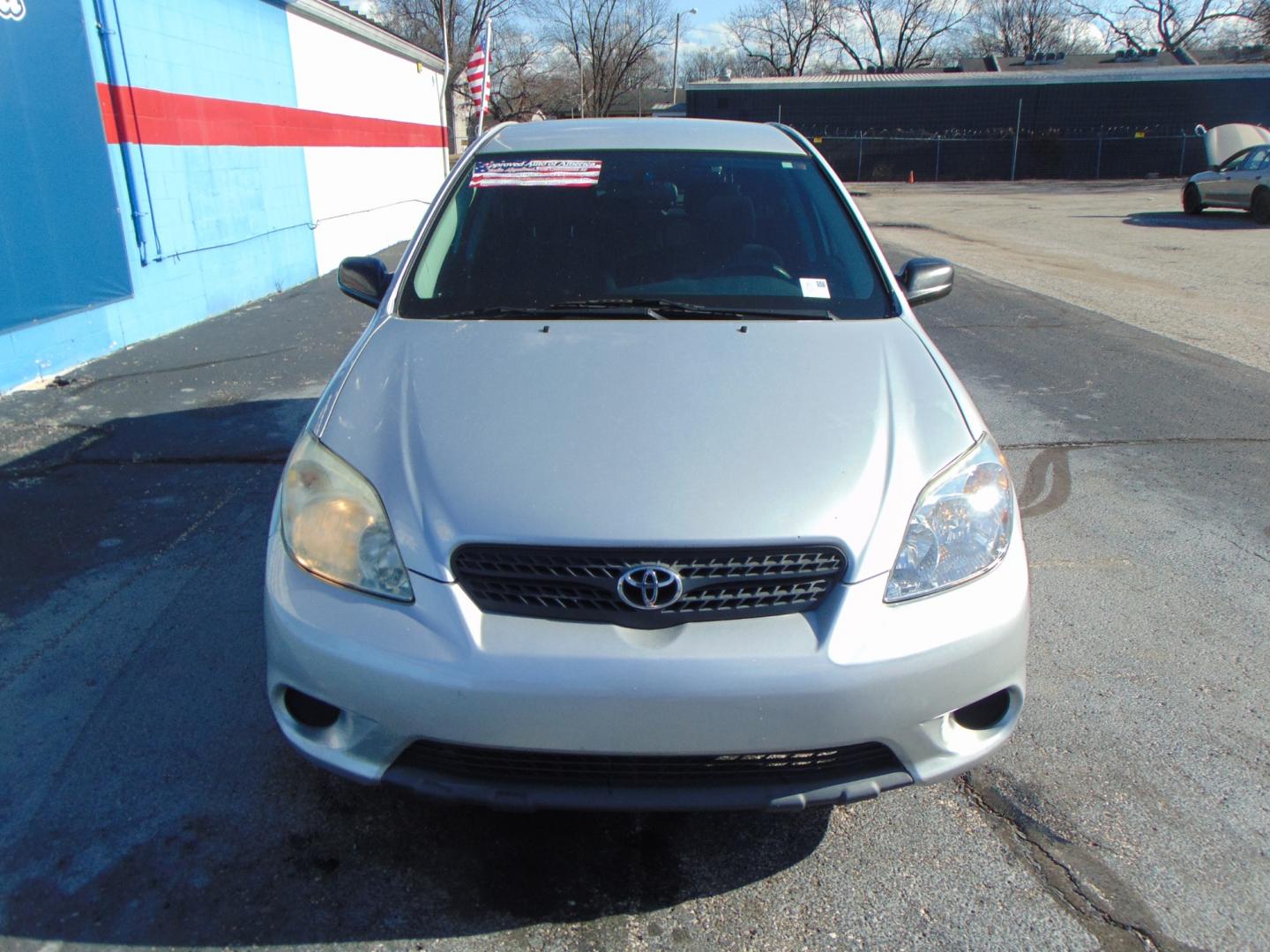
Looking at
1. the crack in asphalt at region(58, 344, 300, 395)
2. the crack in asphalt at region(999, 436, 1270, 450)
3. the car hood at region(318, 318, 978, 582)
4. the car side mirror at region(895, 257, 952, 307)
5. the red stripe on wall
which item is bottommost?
the crack in asphalt at region(999, 436, 1270, 450)

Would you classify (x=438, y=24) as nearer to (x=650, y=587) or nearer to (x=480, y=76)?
(x=480, y=76)

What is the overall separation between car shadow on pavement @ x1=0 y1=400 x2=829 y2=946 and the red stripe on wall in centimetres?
600

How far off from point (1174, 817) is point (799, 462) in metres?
1.42

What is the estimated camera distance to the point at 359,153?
47.4 ft

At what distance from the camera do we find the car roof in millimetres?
3795

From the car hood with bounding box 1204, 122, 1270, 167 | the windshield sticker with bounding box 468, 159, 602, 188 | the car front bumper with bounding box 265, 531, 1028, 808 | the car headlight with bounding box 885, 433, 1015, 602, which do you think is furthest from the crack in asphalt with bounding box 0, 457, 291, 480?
the car hood with bounding box 1204, 122, 1270, 167

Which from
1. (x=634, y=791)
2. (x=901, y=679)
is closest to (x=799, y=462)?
(x=901, y=679)

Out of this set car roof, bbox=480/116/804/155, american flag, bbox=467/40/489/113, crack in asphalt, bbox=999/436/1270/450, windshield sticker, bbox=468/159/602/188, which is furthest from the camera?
american flag, bbox=467/40/489/113

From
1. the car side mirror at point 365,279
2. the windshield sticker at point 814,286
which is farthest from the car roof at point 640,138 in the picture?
the windshield sticker at point 814,286

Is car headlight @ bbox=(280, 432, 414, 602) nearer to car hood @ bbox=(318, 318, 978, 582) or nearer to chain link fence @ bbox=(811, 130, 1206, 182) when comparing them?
car hood @ bbox=(318, 318, 978, 582)

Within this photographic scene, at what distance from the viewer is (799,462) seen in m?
2.24

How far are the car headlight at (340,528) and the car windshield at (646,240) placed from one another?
93 cm

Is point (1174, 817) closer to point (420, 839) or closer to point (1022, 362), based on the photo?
point (420, 839)

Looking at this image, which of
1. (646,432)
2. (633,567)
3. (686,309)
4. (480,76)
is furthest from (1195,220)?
(633,567)
